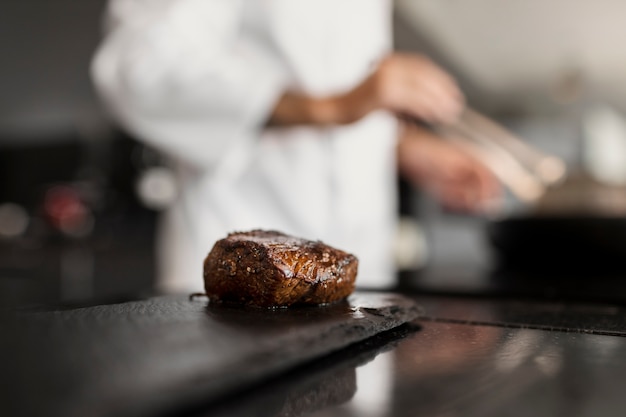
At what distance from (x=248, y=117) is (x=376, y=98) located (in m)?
0.31

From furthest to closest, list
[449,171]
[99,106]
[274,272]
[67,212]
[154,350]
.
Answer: [99,106] < [67,212] < [449,171] < [274,272] < [154,350]

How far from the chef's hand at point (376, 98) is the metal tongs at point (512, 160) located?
0.21 metres

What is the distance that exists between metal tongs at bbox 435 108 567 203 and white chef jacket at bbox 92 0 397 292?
10.8 inches

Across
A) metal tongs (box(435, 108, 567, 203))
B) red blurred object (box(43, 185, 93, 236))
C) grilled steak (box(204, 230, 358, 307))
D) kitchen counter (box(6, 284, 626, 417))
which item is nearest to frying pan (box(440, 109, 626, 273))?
metal tongs (box(435, 108, 567, 203))

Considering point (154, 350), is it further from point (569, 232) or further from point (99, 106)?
point (99, 106)

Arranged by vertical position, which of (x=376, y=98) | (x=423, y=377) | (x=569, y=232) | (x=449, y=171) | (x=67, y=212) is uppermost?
(x=376, y=98)

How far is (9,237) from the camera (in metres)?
3.29

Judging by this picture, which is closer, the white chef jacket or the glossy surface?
the glossy surface

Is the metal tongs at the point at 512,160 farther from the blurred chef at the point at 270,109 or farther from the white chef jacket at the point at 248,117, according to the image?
the white chef jacket at the point at 248,117

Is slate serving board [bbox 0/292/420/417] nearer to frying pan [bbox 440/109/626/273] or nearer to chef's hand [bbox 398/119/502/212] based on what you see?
frying pan [bbox 440/109/626/273]

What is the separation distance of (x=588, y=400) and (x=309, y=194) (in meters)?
1.29

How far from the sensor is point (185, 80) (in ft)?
4.57

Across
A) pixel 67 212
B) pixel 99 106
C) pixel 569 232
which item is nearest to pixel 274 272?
pixel 569 232

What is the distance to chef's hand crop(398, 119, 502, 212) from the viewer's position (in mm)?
2006
